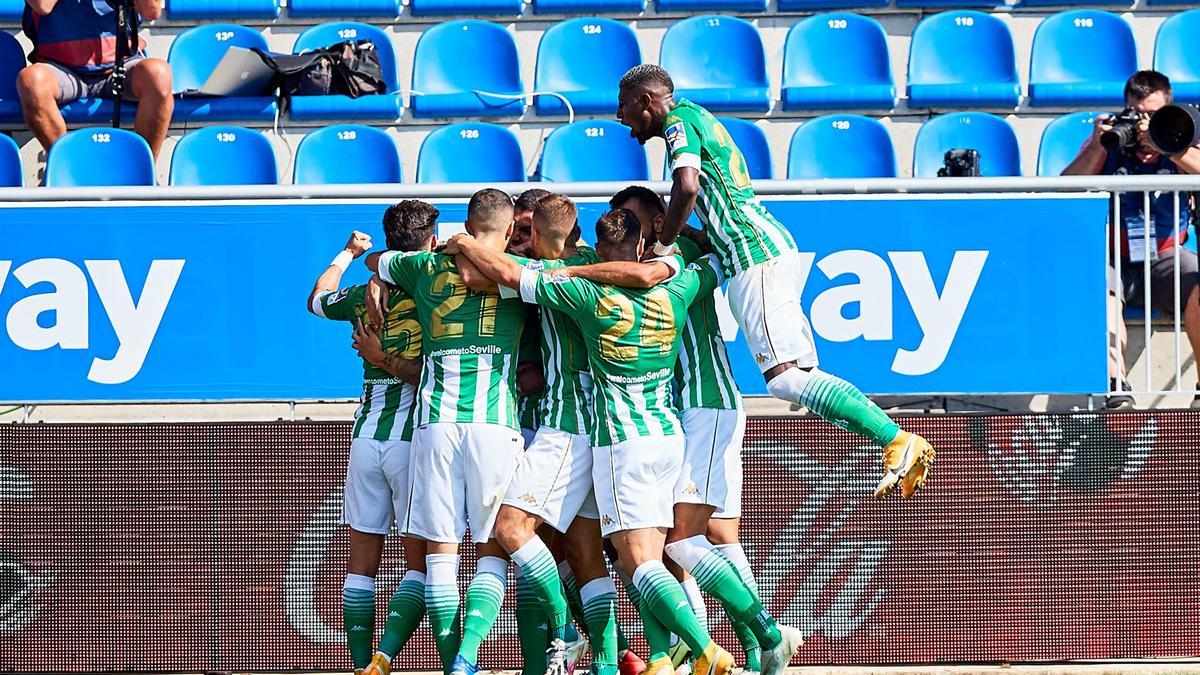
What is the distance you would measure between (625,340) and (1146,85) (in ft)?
A: 13.7

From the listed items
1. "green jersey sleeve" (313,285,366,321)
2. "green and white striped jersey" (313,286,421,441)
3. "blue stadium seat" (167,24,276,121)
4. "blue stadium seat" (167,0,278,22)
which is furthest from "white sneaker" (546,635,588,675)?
"blue stadium seat" (167,0,278,22)

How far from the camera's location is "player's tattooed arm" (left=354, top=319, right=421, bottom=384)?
6.25 meters

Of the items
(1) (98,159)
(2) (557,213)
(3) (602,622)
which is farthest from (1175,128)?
(1) (98,159)

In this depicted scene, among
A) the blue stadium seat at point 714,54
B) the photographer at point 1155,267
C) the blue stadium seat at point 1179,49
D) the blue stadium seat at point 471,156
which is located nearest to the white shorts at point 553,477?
the photographer at point 1155,267

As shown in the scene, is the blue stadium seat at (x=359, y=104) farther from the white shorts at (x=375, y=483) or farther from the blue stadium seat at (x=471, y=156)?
the white shorts at (x=375, y=483)

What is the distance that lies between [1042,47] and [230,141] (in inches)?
228

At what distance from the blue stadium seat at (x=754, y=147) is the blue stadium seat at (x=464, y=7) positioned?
8.35ft

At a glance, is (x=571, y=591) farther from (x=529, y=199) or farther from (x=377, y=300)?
(x=529, y=199)

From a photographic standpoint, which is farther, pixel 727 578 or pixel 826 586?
pixel 826 586

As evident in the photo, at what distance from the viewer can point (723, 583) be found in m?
5.97

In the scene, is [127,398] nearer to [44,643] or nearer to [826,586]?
[44,643]

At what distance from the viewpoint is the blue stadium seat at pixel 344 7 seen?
11633mm

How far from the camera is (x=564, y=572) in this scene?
21.6ft

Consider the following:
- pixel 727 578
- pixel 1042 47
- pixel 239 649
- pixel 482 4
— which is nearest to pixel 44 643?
pixel 239 649
